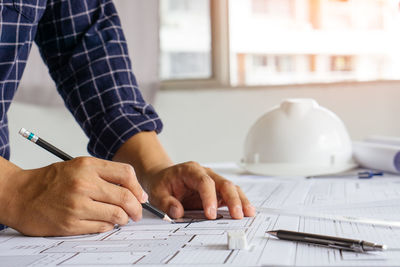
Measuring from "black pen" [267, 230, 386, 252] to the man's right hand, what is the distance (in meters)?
0.22

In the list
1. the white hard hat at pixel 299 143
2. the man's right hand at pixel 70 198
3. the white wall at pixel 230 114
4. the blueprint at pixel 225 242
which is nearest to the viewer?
the blueprint at pixel 225 242

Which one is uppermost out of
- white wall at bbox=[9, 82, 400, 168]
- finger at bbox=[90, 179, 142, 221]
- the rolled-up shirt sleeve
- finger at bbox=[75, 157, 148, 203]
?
the rolled-up shirt sleeve

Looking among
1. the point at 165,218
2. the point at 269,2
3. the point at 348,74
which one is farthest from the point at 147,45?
the point at 165,218

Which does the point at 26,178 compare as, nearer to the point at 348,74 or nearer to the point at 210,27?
the point at 210,27

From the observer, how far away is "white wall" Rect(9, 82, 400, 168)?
2.70 metres

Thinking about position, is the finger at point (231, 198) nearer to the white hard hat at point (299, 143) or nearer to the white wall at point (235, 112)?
the white hard hat at point (299, 143)

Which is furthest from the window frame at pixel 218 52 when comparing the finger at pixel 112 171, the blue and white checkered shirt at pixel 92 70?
the finger at pixel 112 171

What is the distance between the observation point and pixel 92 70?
3.53ft

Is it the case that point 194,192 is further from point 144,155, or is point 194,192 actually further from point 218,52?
point 218,52

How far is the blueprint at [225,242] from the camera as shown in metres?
0.56

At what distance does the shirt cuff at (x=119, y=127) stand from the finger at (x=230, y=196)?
229 mm

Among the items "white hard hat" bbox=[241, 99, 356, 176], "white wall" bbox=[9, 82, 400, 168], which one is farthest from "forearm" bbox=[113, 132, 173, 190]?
"white wall" bbox=[9, 82, 400, 168]

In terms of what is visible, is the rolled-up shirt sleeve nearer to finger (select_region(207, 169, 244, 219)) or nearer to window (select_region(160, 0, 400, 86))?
finger (select_region(207, 169, 244, 219))

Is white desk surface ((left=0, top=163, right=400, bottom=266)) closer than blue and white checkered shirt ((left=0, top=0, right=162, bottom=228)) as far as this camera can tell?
Yes
